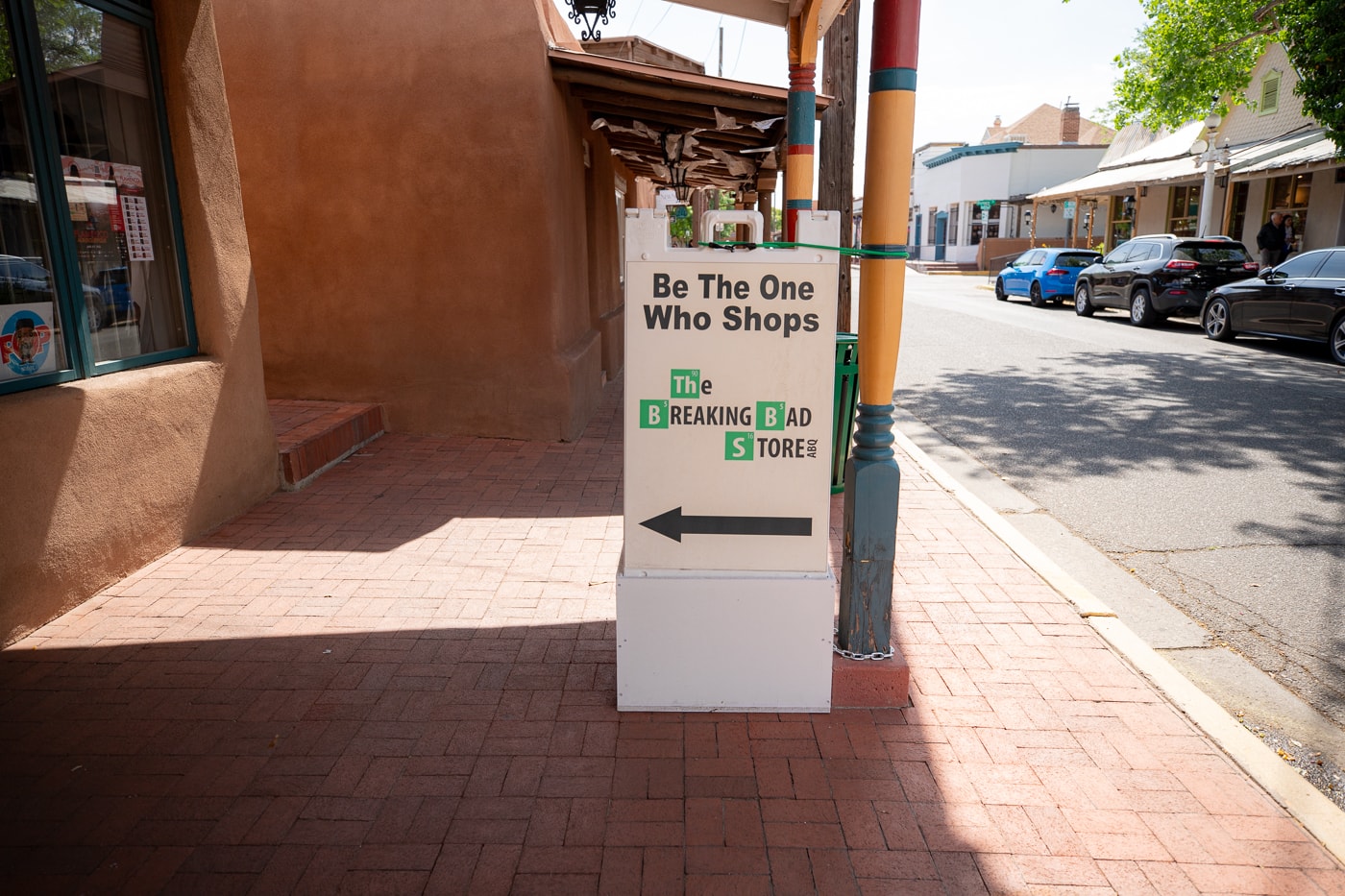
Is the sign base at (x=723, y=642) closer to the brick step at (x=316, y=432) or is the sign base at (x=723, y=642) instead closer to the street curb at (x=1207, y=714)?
the street curb at (x=1207, y=714)

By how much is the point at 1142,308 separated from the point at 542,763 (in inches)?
688

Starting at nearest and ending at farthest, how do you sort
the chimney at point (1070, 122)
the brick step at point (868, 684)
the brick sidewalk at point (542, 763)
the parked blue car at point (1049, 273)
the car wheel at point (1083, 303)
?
the brick sidewalk at point (542, 763) < the brick step at point (868, 684) < the car wheel at point (1083, 303) < the parked blue car at point (1049, 273) < the chimney at point (1070, 122)

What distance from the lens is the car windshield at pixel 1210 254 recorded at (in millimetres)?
16469

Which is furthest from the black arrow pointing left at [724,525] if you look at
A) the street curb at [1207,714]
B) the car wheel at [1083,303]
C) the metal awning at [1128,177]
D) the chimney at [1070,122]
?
the chimney at [1070,122]

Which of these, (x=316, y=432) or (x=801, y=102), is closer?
(x=801, y=102)

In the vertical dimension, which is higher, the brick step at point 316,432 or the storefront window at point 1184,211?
the storefront window at point 1184,211

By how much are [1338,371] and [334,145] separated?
1196cm

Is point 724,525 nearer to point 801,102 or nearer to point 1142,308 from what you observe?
point 801,102

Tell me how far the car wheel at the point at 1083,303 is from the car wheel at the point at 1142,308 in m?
1.69

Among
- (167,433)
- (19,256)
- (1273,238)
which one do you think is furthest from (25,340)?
(1273,238)

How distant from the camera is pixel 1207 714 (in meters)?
3.57

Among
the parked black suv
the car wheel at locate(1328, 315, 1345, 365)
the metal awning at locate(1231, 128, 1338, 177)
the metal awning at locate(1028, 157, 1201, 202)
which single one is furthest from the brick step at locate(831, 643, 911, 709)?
the metal awning at locate(1028, 157, 1201, 202)

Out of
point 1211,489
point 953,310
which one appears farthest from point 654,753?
point 953,310

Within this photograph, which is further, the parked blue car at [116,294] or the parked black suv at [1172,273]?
the parked black suv at [1172,273]
